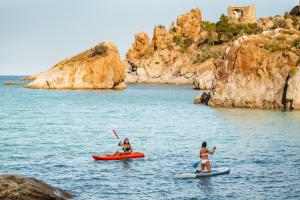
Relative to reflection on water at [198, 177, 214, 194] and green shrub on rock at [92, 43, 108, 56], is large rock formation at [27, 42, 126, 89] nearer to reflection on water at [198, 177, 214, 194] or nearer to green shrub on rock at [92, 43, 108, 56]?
green shrub on rock at [92, 43, 108, 56]

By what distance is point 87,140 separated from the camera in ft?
152

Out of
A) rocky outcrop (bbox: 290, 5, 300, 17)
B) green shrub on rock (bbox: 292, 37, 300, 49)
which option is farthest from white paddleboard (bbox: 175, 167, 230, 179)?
rocky outcrop (bbox: 290, 5, 300, 17)

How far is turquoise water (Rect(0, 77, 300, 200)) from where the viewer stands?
27547 mm

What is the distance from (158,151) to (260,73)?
36.0 meters

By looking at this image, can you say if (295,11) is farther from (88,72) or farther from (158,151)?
(158,151)

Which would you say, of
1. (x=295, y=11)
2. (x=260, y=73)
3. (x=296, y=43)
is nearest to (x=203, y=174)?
(x=260, y=73)

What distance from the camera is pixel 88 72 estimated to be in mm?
136250

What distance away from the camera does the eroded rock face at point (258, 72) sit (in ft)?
234

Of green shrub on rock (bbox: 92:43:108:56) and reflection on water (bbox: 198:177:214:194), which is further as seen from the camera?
green shrub on rock (bbox: 92:43:108:56)

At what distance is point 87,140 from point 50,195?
24.8 metres

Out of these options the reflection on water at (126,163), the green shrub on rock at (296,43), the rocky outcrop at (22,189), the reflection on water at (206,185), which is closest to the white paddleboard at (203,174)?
the reflection on water at (206,185)

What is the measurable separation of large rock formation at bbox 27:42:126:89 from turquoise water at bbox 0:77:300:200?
62.8 meters

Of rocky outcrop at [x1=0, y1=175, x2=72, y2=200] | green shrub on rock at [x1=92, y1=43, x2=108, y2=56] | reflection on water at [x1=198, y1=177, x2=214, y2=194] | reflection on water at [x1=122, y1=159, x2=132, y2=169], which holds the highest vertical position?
green shrub on rock at [x1=92, y1=43, x2=108, y2=56]

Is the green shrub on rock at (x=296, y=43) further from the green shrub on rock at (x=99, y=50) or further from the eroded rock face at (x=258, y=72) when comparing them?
the green shrub on rock at (x=99, y=50)
